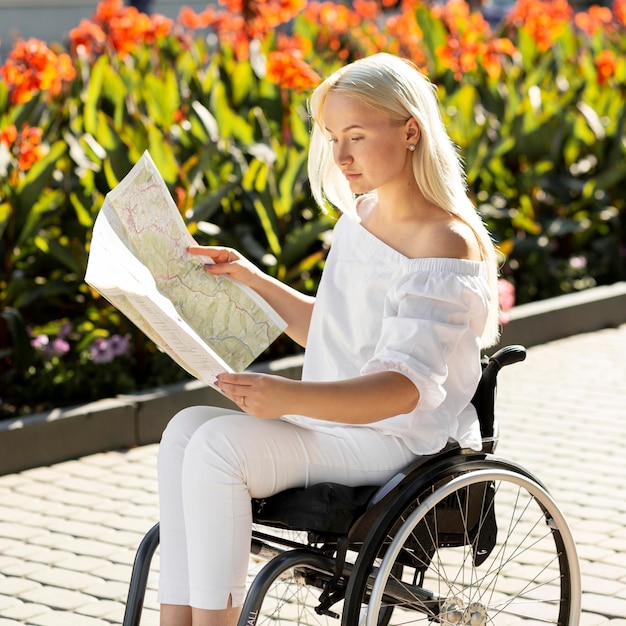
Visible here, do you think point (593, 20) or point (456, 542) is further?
point (593, 20)

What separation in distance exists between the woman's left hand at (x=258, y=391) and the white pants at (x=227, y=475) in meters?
0.10

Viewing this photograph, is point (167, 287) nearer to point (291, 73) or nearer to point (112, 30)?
point (291, 73)

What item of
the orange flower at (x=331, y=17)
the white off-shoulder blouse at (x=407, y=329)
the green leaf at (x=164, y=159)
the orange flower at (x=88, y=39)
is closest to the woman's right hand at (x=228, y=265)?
the white off-shoulder blouse at (x=407, y=329)

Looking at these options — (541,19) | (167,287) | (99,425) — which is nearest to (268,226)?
(99,425)

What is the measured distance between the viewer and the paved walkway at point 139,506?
11.5 feet

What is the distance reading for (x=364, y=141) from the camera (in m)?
2.61

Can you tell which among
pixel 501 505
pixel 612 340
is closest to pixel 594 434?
pixel 501 505

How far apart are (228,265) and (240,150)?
11.1ft

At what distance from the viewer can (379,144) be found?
260 centimetres

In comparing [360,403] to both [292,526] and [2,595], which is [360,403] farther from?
[2,595]

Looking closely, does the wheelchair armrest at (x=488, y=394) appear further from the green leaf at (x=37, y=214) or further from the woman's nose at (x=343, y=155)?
the green leaf at (x=37, y=214)

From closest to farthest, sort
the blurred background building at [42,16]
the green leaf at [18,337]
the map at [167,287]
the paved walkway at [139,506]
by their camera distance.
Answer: the map at [167,287], the paved walkway at [139,506], the green leaf at [18,337], the blurred background building at [42,16]

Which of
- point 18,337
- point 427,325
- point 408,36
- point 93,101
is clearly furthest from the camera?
point 408,36

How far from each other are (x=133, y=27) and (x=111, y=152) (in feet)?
7.80
